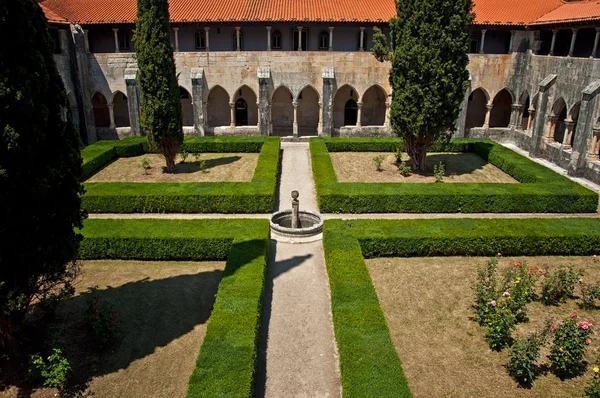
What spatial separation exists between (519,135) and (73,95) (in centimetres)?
2594

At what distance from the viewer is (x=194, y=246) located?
13.7 m

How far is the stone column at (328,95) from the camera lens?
92.0ft

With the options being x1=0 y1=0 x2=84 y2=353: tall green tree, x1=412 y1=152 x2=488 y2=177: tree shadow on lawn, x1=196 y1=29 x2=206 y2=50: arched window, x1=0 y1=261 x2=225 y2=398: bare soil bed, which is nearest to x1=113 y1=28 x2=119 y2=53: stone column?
x1=196 y1=29 x2=206 y2=50: arched window

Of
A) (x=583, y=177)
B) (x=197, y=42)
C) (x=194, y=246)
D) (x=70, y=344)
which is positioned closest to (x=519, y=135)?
(x=583, y=177)

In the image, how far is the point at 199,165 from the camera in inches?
926

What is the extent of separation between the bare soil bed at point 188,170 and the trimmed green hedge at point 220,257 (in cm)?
663

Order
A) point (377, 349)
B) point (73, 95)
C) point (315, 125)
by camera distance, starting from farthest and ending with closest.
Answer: point (315, 125) → point (73, 95) → point (377, 349)

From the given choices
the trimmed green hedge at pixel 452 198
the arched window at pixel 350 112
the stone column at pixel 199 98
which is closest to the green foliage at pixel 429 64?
the trimmed green hedge at pixel 452 198

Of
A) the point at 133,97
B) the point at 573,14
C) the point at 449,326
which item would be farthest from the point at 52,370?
A: the point at 573,14

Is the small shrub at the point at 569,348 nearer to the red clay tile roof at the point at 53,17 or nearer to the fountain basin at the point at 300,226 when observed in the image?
the fountain basin at the point at 300,226

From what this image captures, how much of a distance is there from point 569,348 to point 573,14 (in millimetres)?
21531

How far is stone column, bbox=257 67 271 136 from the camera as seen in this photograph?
27859 millimetres

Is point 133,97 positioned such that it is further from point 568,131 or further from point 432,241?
point 568,131

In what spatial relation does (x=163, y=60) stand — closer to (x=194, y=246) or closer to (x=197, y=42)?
(x=194, y=246)
